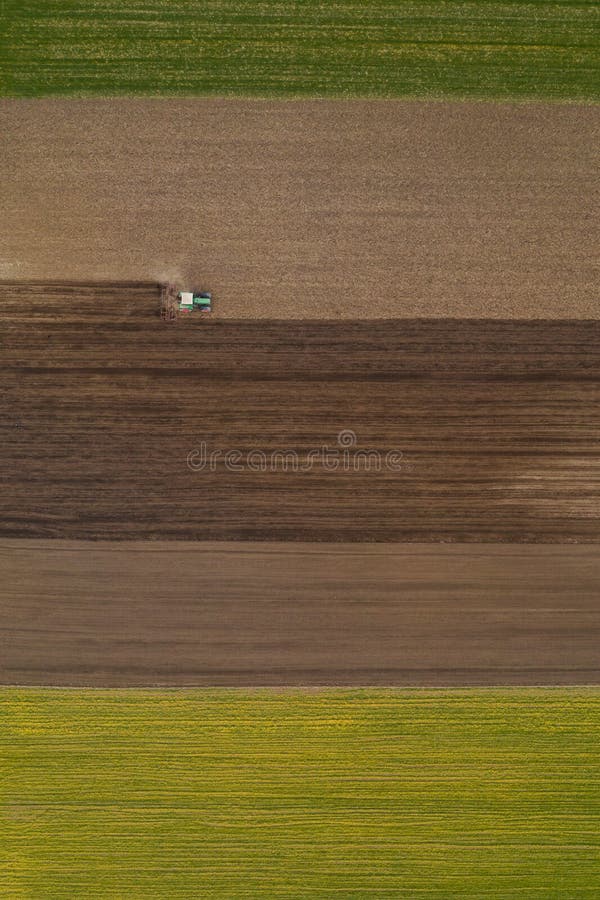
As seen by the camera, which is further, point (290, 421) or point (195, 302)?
point (290, 421)

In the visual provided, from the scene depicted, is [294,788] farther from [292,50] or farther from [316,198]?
[292,50]

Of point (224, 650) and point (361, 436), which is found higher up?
point (361, 436)

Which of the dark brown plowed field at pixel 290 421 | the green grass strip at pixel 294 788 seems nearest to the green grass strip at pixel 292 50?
the dark brown plowed field at pixel 290 421

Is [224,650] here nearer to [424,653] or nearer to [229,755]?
[229,755]

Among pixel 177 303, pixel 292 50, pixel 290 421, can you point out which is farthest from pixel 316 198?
pixel 290 421

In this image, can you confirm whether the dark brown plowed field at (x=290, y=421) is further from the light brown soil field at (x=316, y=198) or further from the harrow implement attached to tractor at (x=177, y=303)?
the light brown soil field at (x=316, y=198)

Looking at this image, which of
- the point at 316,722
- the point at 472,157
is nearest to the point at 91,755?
the point at 316,722
